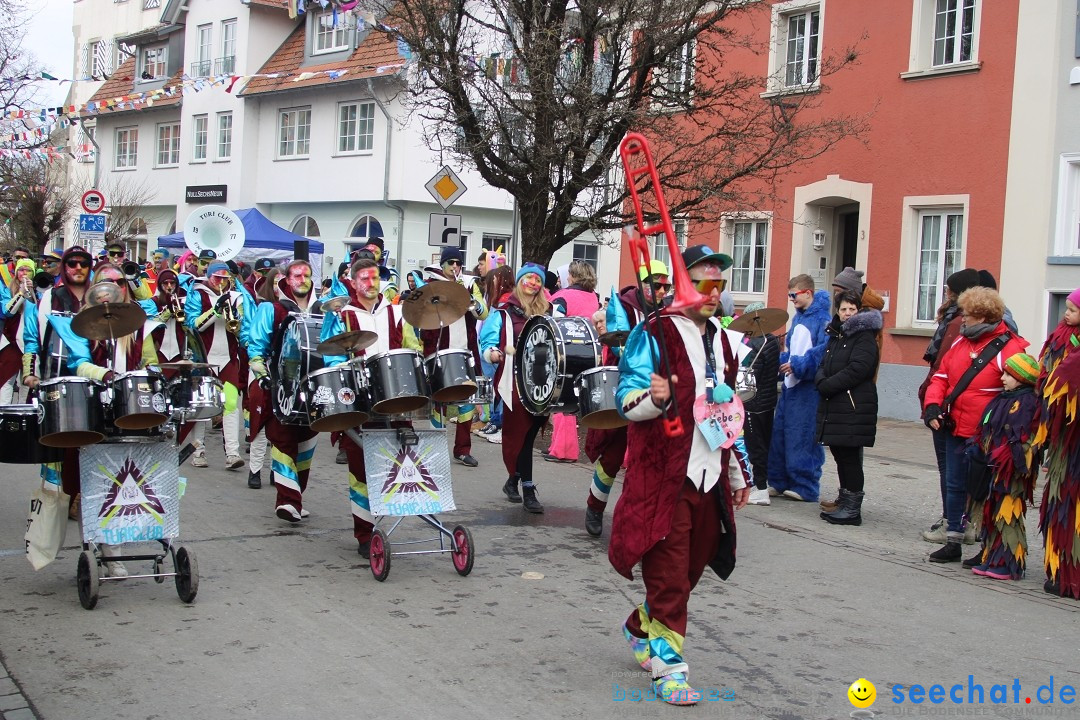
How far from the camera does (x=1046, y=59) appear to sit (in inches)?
627

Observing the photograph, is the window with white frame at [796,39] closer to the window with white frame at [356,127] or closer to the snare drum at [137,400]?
the snare drum at [137,400]

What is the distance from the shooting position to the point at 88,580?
20.5 feet

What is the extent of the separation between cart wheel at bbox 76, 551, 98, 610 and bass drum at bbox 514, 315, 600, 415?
3.49 m

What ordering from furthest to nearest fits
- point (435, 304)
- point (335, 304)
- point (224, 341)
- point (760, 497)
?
point (224, 341), point (760, 497), point (335, 304), point (435, 304)

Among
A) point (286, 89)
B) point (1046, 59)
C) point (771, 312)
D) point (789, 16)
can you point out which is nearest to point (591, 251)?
point (286, 89)

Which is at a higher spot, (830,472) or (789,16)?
(789,16)

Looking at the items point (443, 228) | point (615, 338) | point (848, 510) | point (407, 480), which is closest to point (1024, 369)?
point (848, 510)

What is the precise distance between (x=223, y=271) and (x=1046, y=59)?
11.4 m

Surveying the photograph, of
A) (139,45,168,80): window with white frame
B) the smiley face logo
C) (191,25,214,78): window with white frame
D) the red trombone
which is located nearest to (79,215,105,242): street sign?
(191,25,214,78): window with white frame

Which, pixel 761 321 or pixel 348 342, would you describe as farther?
pixel 761 321

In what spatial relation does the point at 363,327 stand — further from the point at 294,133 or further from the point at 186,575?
the point at 294,133

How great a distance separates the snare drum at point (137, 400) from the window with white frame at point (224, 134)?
1283 inches

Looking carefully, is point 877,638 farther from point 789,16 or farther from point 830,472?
point 789,16

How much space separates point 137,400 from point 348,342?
136 cm
